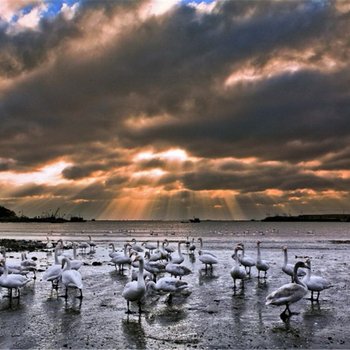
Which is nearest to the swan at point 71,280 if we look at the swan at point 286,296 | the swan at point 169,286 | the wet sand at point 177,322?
the wet sand at point 177,322

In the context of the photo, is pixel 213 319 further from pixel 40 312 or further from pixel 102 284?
pixel 102 284

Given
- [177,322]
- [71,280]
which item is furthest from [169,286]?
[71,280]

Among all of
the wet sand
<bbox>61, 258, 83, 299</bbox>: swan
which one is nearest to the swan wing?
the wet sand

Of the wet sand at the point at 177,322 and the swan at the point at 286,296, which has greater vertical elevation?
the swan at the point at 286,296

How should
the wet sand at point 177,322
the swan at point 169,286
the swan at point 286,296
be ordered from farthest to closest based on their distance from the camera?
the swan at point 169,286, the swan at point 286,296, the wet sand at point 177,322

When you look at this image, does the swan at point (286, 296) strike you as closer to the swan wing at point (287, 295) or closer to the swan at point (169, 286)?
the swan wing at point (287, 295)

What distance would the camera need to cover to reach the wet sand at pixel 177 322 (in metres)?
11.1

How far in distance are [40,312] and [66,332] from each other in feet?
9.95

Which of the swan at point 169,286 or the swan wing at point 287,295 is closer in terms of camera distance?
the swan wing at point 287,295

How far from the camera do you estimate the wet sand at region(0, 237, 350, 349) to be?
1114 cm

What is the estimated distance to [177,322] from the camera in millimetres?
13188

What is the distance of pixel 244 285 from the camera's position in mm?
20219

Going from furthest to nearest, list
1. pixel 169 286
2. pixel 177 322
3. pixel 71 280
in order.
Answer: pixel 71 280
pixel 169 286
pixel 177 322

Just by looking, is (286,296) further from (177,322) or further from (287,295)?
(177,322)
